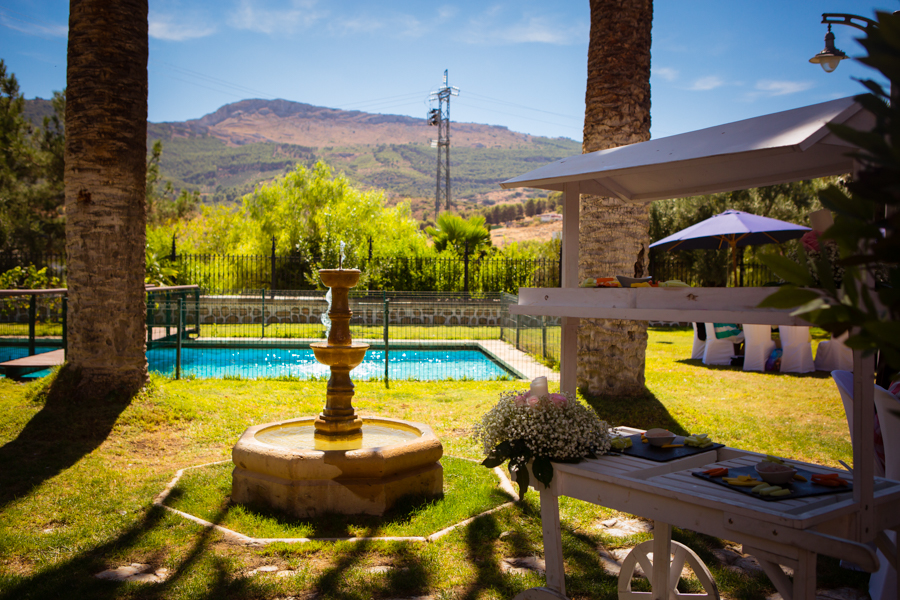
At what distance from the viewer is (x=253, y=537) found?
3.98m

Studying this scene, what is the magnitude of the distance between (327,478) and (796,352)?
969 centimetres

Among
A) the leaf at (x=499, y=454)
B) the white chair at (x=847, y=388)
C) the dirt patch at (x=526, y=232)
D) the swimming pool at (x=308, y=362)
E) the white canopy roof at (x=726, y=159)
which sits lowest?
the swimming pool at (x=308, y=362)

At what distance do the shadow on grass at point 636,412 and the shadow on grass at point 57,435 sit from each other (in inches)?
212

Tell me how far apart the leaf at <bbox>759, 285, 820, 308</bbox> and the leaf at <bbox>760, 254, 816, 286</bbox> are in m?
0.08

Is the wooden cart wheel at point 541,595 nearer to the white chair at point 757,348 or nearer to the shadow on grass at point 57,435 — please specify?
the shadow on grass at point 57,435

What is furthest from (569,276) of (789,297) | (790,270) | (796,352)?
(796,352)

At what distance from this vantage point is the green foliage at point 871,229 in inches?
30.9

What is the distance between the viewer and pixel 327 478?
435cm

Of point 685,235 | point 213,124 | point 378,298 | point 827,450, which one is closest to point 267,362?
point 378,298

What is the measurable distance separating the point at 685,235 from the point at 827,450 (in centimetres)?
663

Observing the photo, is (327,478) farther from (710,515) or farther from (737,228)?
(737,228)

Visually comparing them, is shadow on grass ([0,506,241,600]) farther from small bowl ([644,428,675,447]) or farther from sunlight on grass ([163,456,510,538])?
small bowl ([644,428,675,447])

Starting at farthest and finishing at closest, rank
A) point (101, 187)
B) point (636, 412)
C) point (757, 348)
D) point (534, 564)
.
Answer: point (757, 348) → point (636, 412) → point (101, 187) → point (534, 564)

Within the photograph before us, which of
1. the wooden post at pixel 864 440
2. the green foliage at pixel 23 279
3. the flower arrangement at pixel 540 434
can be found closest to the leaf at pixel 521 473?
the flower arrangement at pixel 540 434
